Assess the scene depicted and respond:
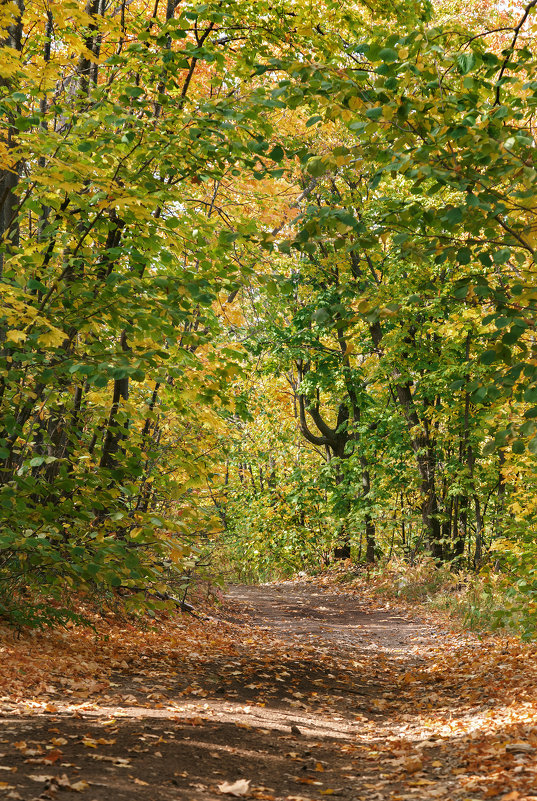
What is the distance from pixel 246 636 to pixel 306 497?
9788 millimetres

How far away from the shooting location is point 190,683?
5469 mm

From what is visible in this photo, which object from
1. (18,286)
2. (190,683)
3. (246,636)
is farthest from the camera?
(246,636)

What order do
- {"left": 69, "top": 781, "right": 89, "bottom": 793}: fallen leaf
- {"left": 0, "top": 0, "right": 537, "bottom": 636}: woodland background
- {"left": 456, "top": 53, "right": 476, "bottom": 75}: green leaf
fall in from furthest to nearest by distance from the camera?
{"left": 0, "top": 0, "right": 537, "bottom": 636}: woodland background < {"left": 456, "top": 53, "right": 476, "bottom": 75}: green leaf < {"left": 69, "top": 781, "right": 89, "bottom": 793}: fallen leaf

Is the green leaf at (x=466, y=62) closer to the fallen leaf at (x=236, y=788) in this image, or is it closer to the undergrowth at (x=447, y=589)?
the fallen leaf at (x=236, y=788)

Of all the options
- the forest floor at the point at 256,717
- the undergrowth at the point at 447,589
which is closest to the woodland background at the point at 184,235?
the undergrowth at the point at 447,589

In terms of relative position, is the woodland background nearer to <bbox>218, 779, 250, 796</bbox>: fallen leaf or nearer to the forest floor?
the forest floor

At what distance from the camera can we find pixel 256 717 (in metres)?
4.68

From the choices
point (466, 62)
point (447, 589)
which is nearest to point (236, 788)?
point (466, 62)

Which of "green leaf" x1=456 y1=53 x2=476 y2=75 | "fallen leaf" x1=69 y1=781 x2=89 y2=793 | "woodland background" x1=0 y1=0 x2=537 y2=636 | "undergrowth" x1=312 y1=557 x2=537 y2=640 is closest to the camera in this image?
"fallen leaf" x1=69 y1=781 x2=89 y2=793

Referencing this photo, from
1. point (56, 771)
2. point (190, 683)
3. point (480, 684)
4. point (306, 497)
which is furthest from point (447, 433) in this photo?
point (56, 771)

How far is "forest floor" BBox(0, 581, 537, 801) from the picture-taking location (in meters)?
3.18

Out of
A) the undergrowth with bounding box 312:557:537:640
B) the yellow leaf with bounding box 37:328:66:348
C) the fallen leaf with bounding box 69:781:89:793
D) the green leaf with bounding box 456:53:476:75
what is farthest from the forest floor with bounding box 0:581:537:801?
the green leaf with bounding box 456:53:476:75

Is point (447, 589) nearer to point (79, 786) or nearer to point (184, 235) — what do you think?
point (184, 235)

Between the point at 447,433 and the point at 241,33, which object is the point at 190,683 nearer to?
the point at 241,33
